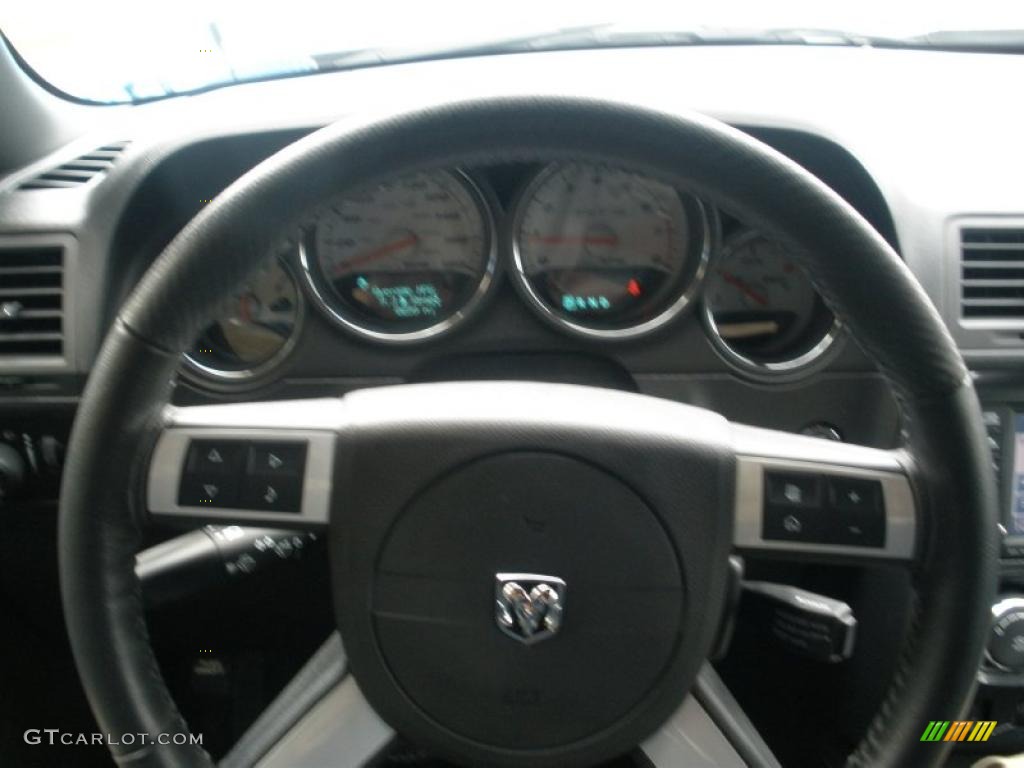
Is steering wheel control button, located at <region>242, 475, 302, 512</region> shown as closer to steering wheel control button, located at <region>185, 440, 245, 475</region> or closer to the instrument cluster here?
steering wheel control button, located at <region>185, 440, 245, 475</region>

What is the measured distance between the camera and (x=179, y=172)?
1.54 meters

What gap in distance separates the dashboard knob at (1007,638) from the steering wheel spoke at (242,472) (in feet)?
3.26

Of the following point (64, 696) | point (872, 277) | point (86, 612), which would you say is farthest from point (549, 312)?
point (64, 696)

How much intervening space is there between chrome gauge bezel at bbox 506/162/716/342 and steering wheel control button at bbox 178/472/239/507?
2.18 ft

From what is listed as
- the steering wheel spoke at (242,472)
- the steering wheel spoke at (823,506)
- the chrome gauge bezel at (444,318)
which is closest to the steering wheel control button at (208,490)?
the steering wheel spoke at (242,472)

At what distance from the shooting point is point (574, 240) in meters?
1.61

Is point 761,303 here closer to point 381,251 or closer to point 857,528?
point 381,251

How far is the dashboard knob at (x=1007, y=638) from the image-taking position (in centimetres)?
145

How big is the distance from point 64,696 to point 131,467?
115cm

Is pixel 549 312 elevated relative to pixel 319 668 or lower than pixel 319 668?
elevated

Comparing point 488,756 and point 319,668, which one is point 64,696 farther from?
point 488,756

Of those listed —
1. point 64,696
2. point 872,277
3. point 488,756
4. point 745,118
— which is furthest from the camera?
point 64,696

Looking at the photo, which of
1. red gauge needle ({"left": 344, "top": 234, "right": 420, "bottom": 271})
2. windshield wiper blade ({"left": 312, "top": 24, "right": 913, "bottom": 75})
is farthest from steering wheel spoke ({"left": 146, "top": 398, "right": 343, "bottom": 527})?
windshield wiper blade ({"left": 312, "top": 24, "right": 913, "bottom": 75})

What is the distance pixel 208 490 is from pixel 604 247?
838 mm
